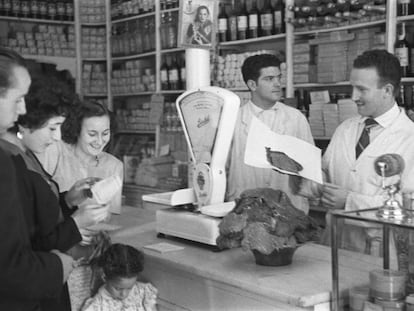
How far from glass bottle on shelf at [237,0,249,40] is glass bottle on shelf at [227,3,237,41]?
0.04 m

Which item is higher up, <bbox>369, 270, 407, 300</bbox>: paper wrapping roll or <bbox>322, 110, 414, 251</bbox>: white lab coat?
<bbox>322, 110, 414, 251</bbox>: white lab coat

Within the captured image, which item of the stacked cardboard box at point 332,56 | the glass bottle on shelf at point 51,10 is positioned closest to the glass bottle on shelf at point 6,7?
the glass bottle on shelf at point 51,10

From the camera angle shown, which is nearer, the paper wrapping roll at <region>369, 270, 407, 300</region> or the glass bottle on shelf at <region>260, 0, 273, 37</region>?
the paper wrapping roll at <region>369, 270, 407, 300</region>

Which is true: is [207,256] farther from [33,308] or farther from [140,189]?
[140,189]

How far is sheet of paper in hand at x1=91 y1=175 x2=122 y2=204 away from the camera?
6.07 feet

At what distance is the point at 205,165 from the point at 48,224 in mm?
819

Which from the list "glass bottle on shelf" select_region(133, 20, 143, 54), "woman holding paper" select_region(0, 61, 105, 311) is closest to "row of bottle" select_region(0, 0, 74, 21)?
"glass bottle on shelf" select_region(133, 20, 143, 54)

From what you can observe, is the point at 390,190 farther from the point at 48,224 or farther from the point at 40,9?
the point at 40,9

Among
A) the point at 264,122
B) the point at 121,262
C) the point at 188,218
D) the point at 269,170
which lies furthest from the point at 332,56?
the point at 121,262

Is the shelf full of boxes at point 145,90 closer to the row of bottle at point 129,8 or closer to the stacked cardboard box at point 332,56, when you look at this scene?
the row of bottle at point 129,8

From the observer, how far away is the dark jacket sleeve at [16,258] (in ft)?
4.22

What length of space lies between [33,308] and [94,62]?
5.57 metres

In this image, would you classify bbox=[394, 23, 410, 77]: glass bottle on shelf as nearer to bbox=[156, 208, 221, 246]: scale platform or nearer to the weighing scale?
the weighing scale

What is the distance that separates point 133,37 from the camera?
6234mm
